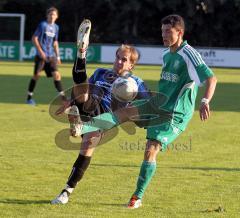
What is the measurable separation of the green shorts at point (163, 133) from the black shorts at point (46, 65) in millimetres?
10177

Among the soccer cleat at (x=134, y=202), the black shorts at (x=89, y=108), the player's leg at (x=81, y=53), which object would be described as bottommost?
the soccer cleat at (x=134, y=202)

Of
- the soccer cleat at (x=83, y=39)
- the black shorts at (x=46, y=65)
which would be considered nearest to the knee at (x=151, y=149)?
the soccer cleat at (x=83, y=39)

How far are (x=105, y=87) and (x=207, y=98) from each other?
115 centimetres

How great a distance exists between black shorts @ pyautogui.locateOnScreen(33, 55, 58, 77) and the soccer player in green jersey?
32.3ft

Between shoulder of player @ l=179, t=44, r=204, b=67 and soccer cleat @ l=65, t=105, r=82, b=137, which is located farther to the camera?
soccer cleat @ l=65, t=105, r=82, b=137

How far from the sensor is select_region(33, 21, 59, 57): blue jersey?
17.0m

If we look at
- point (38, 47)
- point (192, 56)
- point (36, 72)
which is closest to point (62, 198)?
point (192, 56)

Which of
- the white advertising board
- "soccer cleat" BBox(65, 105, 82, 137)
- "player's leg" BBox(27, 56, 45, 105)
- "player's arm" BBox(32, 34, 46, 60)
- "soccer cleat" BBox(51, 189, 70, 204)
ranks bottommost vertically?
the white advertising board

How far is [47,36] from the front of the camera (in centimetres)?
1719

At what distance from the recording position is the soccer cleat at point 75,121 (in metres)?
7.08

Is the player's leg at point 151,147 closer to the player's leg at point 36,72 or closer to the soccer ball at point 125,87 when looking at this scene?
the soccer ball at point 125,87

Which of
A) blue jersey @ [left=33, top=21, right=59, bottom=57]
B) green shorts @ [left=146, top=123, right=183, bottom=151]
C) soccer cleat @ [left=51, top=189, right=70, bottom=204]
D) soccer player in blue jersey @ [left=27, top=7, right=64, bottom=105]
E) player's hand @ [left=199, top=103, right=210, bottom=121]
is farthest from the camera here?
blue jersey @ [left=33, top=21, right=59, bottom=57]

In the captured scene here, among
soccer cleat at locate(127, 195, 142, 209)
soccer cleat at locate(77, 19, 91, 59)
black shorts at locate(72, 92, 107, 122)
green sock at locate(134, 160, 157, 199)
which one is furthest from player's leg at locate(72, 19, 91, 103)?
soccer cleat at locate(127, 195, 142, 209)

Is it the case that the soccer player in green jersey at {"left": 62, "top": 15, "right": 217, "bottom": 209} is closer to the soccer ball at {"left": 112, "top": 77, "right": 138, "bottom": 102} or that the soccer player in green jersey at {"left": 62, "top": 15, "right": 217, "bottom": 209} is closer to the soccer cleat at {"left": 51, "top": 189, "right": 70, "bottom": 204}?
the soccer ball at {"left": 112, "top": 77, "right": 138, "bottom": 102}
